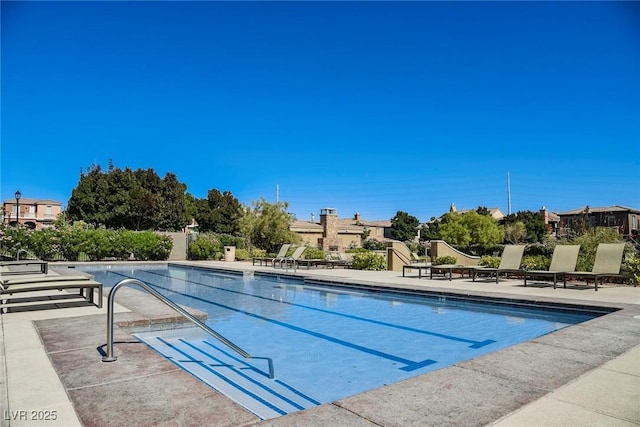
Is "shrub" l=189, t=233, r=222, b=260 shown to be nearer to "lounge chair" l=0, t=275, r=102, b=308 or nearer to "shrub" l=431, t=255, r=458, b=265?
"shrub" l=431, t=255, r=458, b=265

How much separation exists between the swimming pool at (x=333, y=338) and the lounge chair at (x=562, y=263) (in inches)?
93.8

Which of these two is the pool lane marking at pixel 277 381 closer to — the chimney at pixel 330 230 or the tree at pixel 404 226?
the chimney at pixel 330 230

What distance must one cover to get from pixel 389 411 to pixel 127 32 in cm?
1648

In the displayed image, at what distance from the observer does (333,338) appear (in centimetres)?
596

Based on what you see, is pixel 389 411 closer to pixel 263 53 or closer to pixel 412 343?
pixel 412 343

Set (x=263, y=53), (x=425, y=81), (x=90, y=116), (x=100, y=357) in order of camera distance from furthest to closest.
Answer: (x=90, y=116) < (x=425, y=81) < (x=263, y=53) < (x=100, y=357)

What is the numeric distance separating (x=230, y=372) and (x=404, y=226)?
59.3 meters

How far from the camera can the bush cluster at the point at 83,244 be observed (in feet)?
59.6

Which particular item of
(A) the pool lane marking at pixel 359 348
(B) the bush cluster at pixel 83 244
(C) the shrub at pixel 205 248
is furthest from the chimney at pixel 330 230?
(A) the pool lane marking at pixel 359 348

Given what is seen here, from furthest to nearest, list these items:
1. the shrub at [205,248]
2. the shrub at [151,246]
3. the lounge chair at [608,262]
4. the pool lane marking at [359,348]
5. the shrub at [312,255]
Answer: the shrub at [205,248], the shrub at [151,246], the shrub at [312,255], the lounge chair at [608,262], the pool lane marking at [359,348]

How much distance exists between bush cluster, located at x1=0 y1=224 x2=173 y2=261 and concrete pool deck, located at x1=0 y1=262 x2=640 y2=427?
16948 mm

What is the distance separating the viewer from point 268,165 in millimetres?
41844

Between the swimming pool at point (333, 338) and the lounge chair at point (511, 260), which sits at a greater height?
the lounge chair at point (511, 260)

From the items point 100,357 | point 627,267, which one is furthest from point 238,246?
point 100,357
